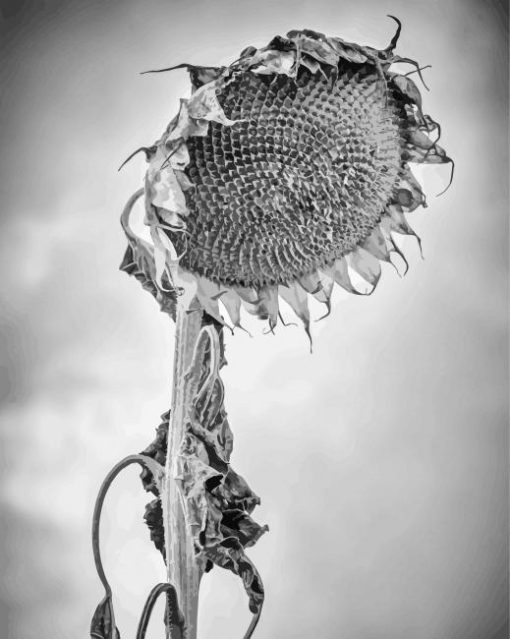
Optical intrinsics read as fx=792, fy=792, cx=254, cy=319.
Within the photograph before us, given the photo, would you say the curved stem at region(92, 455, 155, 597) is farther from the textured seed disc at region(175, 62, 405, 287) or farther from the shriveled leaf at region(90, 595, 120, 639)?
the textured seed disc at region(175, 62, 405, 287)

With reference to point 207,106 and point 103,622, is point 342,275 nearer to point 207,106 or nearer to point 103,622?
point 207,106

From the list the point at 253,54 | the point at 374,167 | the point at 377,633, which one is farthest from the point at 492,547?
the point at 253,54

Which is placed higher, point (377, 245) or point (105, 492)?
point (377, 245)

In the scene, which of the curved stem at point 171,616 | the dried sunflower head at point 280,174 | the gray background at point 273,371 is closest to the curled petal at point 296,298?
the dried sunflower head at point 280,174

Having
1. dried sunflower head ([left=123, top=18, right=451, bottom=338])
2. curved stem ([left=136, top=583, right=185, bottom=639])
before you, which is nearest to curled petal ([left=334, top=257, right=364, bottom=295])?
dried sunflower head ([left=123, top=18, right=451, bottom=338])

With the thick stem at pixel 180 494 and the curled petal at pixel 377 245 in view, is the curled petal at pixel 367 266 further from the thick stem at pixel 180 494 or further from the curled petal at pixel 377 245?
the thick stem at pixel 180 494

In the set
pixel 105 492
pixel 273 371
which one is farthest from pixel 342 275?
pixel 105 492

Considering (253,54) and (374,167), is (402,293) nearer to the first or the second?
(374,167)
